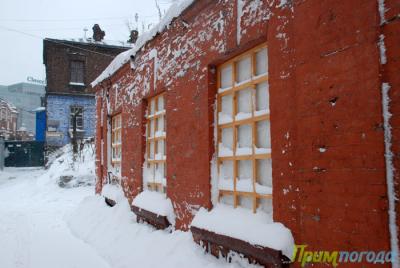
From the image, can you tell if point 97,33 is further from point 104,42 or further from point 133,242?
point 133,242

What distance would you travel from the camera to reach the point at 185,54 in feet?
15.8

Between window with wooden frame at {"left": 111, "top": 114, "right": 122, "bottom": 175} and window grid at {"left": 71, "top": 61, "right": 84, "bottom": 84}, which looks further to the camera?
window grid at {"left": 71, "top": 61, "right": 84, "bottom": 84}

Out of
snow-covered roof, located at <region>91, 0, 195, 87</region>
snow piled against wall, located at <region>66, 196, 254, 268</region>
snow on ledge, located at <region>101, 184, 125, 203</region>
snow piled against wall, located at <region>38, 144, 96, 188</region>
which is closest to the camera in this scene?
snow piled against wall, located at <region>66, 196, 254, 268</region>

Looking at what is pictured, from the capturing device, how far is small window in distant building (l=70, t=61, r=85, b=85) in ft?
78.6

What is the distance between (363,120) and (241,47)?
175cm

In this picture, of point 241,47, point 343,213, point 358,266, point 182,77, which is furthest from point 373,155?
point 182,77

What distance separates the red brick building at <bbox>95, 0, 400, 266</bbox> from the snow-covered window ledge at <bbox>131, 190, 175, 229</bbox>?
0.22m

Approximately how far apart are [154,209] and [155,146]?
1317 mm

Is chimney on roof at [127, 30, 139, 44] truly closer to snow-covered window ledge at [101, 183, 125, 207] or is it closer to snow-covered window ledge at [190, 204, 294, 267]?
snow-covered window ledge at [101, 183, 125, 207]

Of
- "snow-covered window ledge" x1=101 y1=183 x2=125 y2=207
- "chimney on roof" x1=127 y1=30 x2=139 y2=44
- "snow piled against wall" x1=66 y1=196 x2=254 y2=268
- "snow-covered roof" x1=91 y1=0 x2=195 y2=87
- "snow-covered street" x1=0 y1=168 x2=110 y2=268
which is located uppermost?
"chimney on roof" x1=127 y1=30 x2=139 y2=44

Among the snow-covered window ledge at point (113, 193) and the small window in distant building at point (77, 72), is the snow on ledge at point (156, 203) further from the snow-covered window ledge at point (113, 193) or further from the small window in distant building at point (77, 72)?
the small window in distant building at point (77, 72)

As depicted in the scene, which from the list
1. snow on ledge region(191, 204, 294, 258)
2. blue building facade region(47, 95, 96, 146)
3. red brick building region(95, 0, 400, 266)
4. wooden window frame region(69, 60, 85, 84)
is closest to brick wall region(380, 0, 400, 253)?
red brick building region(95, 0, 400, 266)

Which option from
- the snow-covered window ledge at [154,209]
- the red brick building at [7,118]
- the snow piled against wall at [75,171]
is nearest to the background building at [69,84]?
the snow piled against wall at [75,171]

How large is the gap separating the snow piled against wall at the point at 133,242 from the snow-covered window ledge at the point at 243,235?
0.58 ft
